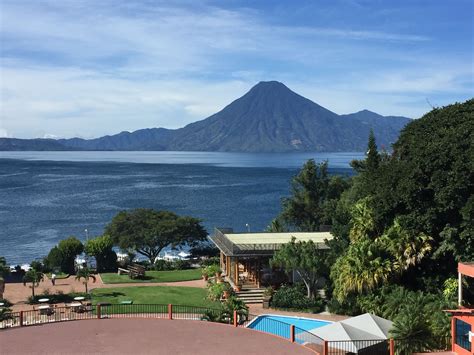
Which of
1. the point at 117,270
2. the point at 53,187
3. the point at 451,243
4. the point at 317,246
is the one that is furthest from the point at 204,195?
the point at 451,243

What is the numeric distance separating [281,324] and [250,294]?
6032 mm

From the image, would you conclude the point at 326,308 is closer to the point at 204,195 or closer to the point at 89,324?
the point at 89,324

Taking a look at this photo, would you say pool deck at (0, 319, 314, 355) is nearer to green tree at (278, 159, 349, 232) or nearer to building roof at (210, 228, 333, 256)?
building roof at (210, 228, 333, 256)

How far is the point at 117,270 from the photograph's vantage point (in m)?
45.4

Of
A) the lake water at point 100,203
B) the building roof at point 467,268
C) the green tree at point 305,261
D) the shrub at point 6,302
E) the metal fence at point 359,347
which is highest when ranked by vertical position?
the building roof at point 467,268

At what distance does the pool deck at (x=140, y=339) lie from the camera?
2073 cm

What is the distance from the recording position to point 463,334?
2161 centimetres

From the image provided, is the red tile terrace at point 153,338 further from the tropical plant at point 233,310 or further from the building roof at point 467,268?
the building roof at point 467,268

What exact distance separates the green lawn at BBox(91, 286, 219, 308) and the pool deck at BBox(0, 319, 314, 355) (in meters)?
7.34

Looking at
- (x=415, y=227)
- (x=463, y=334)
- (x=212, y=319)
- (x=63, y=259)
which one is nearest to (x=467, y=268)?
(x=463, y=334)

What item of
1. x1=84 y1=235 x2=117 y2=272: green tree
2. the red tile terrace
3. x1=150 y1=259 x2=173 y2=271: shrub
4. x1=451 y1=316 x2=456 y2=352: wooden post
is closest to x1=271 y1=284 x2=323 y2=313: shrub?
the red tile terrace

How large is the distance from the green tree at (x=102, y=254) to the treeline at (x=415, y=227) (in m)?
19.6

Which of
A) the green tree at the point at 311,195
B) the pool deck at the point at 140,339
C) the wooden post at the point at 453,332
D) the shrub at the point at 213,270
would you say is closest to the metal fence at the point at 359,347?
the pool deck at the point at 140,339

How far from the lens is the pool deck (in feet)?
68.0
